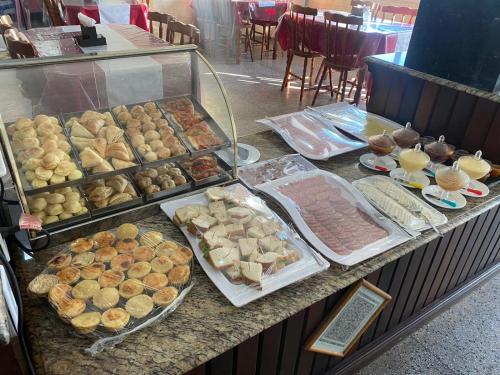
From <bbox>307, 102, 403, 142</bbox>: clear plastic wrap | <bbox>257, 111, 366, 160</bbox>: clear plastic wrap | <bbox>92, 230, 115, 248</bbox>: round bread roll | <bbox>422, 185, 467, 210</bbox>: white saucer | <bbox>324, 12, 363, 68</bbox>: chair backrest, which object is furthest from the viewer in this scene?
<bbox>324, 12, 363, 68</bbox>: chair backrest

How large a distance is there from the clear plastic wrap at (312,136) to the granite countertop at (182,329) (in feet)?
1.90

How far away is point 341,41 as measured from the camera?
3783 mm

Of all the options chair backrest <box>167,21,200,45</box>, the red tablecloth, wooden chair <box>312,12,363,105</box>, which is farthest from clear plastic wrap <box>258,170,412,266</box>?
the red tablecloth

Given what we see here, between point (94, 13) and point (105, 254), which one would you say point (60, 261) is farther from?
point (94, 13)

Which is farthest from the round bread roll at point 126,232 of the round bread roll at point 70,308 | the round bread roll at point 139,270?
the round bread roll at point 70,308

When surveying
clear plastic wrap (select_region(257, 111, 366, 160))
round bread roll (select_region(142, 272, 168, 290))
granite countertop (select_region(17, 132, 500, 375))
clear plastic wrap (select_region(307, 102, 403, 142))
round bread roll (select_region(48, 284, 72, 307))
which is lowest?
granite countertop (select_region(17, 132, 500, 375))

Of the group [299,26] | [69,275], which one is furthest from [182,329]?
[299,26]

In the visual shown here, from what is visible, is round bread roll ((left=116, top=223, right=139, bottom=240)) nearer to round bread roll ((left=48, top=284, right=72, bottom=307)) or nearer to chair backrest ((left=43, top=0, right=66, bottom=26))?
round bread roll ((left=48, top=284, right=72, bottom=307))

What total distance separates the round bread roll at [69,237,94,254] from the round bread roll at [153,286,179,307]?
231 mm

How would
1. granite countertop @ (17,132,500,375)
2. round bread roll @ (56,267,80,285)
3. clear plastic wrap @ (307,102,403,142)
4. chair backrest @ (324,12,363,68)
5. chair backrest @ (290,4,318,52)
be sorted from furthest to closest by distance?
chair backrest @ (290,4,318,52), chair backrest @ (324,12,363,68), clear plastic wrap @ (307,102,403,142), round bread roll @ (56,267,80,285), granite countertop @ (17,132,500,375)

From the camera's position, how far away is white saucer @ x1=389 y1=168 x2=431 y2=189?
1.40 meters

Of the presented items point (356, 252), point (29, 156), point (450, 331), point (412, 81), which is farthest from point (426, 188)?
point (29, 156)

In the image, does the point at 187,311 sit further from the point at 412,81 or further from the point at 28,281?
the point at 412,81

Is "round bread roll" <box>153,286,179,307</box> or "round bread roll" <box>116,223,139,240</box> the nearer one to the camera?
"round bread roll" <box>153,286,179,307</box>
